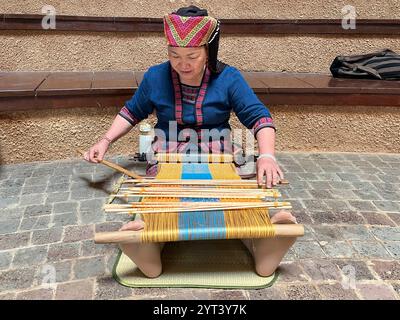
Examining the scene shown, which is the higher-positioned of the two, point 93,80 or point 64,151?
point 93,80

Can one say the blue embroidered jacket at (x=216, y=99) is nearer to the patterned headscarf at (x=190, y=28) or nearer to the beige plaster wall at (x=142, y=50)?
the patterned headscarf at (x=190, y=28)

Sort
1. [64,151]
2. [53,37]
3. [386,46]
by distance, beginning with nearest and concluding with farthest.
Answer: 1. [64,151]
2. [53,37]
3. [386,46]

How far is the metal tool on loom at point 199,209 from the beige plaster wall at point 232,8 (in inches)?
88.8

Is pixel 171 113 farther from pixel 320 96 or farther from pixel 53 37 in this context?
pixel 53 37

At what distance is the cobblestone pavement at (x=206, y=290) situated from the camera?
1380 mm

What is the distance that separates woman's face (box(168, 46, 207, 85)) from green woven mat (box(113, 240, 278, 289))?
78 cm

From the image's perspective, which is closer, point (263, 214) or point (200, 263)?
point (263, 214)

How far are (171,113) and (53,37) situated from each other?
184 centimetres

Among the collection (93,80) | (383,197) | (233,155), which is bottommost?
(383,197)

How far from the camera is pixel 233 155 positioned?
193 centimetres

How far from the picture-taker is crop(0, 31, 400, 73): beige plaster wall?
297cm

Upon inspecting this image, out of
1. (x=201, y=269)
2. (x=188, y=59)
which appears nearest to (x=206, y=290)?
(x=201, y=269)

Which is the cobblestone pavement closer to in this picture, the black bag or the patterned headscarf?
the black bag
